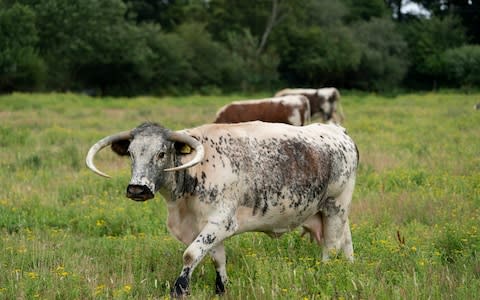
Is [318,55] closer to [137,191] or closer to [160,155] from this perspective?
[160,155]

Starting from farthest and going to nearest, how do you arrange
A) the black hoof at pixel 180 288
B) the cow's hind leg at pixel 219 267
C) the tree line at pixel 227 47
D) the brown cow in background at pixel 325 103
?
the tree line at pixel 227 47 → the brown cow in background at pixel 325 103 → the cow's hind leg at pixel 219 267 → the black hoof at pixel 180 288

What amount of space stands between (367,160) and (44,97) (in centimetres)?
1988

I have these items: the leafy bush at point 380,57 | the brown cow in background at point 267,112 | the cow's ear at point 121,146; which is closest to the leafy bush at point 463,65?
the leafy bush at point 380,57

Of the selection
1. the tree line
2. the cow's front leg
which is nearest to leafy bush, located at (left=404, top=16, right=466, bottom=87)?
the tree line

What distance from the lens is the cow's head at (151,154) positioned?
4.83 metres

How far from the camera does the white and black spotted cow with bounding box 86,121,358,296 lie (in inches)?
199

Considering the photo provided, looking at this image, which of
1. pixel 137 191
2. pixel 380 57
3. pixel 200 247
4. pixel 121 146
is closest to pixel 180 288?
pixel 200 247

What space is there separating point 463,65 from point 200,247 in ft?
171

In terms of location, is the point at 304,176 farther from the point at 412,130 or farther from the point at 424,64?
the point at 424,64

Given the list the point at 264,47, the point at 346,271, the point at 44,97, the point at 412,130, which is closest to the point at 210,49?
the point at 264,47

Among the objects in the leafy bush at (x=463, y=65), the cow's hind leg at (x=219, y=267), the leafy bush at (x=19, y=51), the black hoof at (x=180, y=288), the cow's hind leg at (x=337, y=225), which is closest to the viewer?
the black hoof at (x=180, y=288)

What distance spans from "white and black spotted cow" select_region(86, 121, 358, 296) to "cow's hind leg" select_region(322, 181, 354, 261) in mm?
12

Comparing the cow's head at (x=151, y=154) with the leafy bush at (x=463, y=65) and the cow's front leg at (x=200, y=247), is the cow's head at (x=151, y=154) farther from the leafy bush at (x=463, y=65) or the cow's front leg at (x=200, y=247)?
the leafy bush at (x=463, y=65)

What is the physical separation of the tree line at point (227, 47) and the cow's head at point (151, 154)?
34325 millimetres
